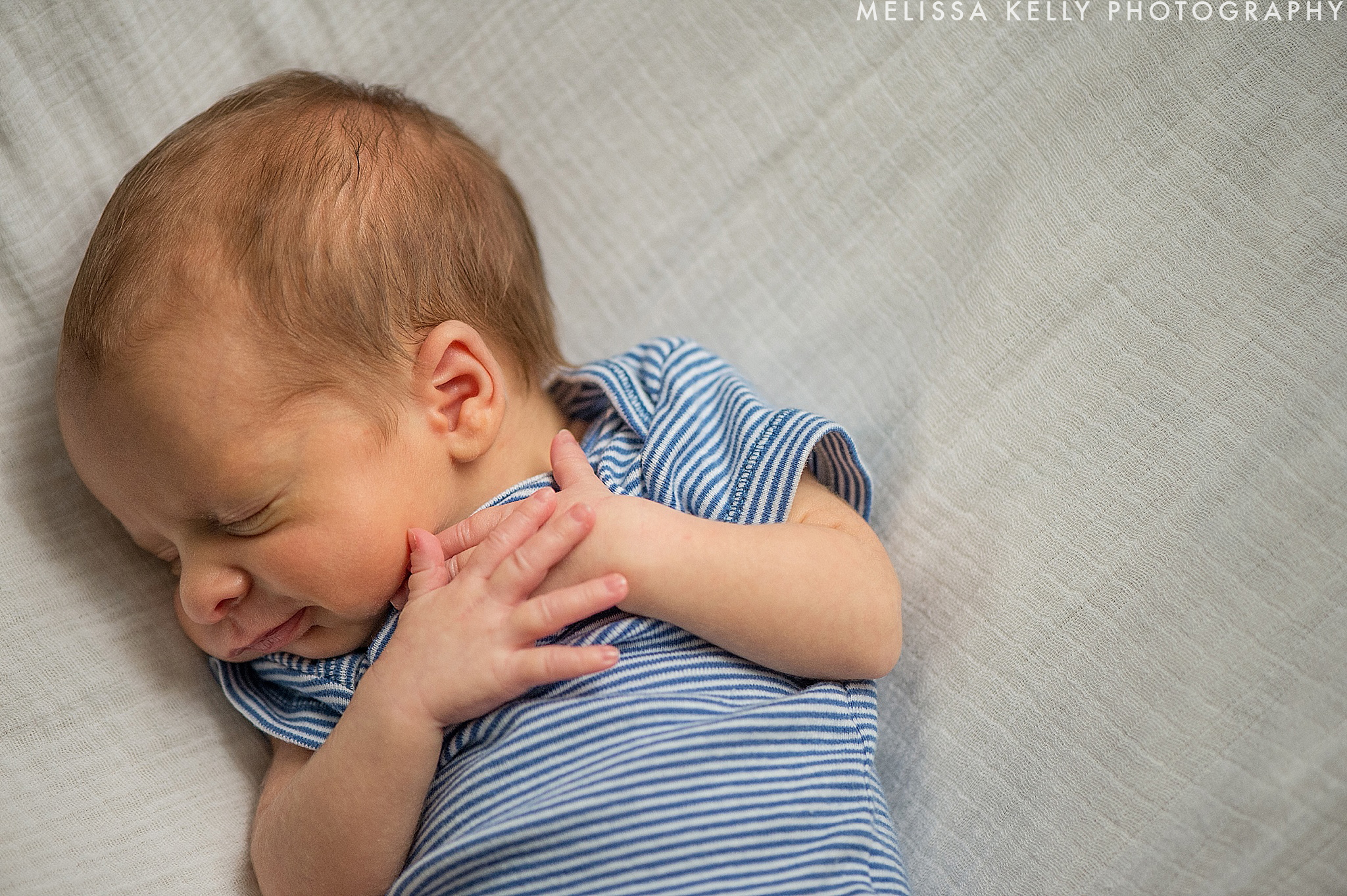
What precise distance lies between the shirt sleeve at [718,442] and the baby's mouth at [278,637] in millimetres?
404

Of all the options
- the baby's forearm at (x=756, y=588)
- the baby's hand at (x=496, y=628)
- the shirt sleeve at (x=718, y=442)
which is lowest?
the baby's hand at (x=496, y=628)

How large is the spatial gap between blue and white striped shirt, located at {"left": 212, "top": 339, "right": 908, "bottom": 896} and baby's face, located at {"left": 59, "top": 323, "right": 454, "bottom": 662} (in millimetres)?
106

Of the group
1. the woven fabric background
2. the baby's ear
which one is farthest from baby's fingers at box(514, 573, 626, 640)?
the woven fabric background

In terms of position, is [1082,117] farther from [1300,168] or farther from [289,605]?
[289,605]

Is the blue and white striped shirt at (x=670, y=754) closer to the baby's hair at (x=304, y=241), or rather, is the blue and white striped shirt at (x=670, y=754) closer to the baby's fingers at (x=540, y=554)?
the baby's fingers at (x=540, y=554)

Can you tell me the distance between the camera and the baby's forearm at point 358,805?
939 mm

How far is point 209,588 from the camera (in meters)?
0.97

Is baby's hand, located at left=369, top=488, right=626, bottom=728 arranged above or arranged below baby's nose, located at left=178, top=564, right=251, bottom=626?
above

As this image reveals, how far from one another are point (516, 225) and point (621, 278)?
254mm

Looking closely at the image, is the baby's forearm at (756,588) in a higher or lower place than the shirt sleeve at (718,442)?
lower

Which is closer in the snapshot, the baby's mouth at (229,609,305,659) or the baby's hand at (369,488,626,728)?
the baby's hand at (369,488,626,728)

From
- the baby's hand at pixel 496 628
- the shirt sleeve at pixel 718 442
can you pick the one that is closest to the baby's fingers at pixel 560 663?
the baby's hand at pixel 496 628

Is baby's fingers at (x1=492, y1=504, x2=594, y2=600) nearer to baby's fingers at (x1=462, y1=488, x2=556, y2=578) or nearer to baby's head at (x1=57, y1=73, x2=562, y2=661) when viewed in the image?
baby's fingers at (x1=462, y1=488, x2=556, y2=578)

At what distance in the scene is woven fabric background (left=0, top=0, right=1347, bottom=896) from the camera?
0.94 m
